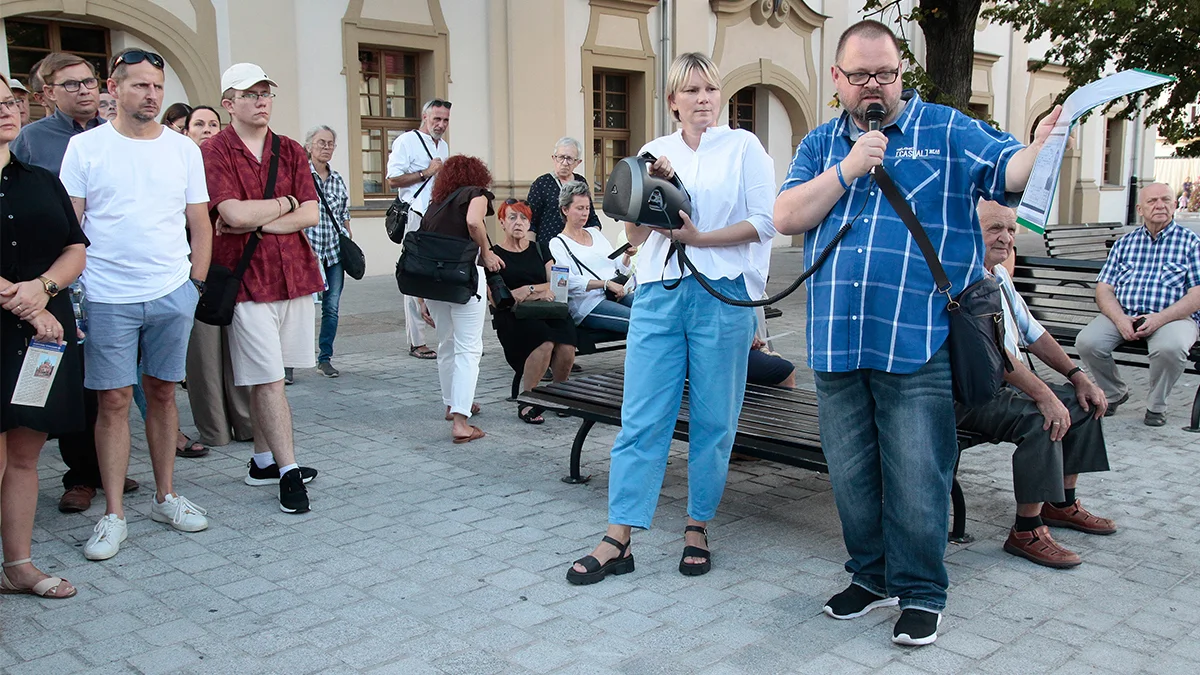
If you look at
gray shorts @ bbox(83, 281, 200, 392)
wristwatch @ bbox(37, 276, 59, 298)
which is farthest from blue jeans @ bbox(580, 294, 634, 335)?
wristwatch @ bbox(37, 276, 59, 298)

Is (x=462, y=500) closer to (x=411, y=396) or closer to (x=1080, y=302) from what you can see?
(x=411, y=396)

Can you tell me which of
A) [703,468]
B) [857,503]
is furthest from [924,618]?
[703,468]

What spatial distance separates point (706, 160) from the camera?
156 inches

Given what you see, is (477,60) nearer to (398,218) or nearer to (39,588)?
(398,218)

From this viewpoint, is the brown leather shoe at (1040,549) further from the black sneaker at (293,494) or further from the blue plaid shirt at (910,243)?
the black sneaker at (293,494)

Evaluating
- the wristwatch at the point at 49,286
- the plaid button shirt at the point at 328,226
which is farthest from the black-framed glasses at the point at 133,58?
the plaid button shirt at the point at 328,226

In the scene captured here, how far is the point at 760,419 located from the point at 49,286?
9.30 ft

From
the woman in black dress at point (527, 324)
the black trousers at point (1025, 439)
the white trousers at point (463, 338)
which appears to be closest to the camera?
the black trousers at point (1025, 439)

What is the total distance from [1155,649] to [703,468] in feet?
5.18

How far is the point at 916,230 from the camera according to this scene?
3.14m

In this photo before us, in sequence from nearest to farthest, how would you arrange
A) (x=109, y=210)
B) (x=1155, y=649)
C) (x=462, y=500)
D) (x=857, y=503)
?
(x=1155, y=649) → (x=857, y=503) → (x=109, y=210) → (x=462, y=500)

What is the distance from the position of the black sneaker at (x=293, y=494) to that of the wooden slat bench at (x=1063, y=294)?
4.75 metres

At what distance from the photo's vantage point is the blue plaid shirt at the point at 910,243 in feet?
10.4

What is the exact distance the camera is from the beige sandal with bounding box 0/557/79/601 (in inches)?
148
